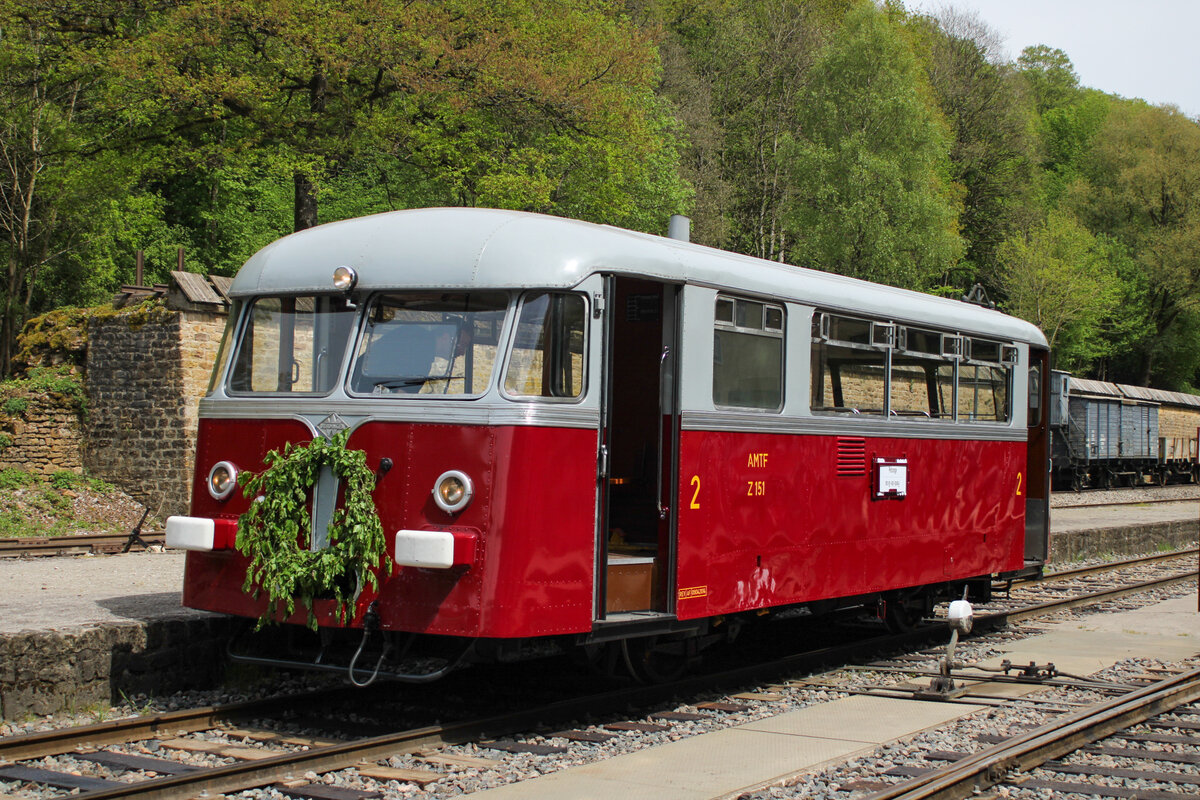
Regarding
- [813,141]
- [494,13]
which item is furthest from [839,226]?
[494,13]

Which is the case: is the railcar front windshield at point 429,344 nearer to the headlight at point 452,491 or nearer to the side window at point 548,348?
the side window at point 548,348

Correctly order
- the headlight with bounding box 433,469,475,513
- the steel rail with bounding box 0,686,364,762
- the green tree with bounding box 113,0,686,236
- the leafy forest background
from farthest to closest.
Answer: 1. the leafy forest background
2. the green tree with bounding box 113,0,686,236
3. the headlight with bounding box 433,469,475,513
4. the steel rail with bounding box 0,686,364,762

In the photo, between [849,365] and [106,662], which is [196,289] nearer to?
[106,662]

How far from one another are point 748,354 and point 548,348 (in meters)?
1.76

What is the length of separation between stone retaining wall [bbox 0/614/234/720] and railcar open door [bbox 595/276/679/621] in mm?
2447

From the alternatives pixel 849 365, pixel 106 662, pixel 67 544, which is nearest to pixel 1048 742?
pixel 849 365

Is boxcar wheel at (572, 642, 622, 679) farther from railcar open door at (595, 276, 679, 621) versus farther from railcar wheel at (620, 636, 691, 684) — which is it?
railcar open door at (595, 276, 679, 621)

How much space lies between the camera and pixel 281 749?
6590 mm

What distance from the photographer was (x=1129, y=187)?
6388cm

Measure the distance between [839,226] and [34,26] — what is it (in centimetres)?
2879

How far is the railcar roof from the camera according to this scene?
6973mm

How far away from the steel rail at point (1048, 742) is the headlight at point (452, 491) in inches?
101

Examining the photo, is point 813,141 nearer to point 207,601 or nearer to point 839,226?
point 839,226

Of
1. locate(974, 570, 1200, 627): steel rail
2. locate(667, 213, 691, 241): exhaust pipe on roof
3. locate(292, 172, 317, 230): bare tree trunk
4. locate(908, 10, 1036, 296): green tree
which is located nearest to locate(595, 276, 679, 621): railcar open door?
locate(667, 213, 691, 241): exhaust pipe on roof
